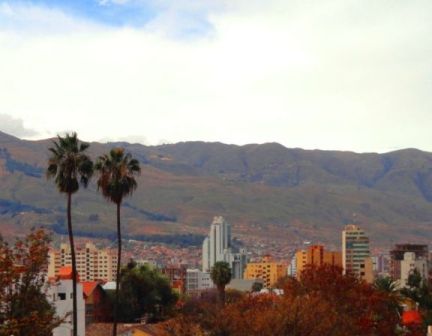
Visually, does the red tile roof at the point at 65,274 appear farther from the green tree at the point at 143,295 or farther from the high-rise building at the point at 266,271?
the high-rise building at the point at 266,271

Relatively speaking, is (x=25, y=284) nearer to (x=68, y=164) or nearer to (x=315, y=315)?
(x=68, y=164)

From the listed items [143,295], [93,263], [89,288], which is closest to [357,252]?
[93,263]

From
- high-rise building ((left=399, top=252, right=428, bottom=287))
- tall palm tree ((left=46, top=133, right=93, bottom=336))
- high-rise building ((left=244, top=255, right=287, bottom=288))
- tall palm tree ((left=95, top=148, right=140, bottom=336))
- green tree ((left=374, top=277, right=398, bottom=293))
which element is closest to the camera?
tall palm tree ((left=46, top=133, right=93, bottom=336))

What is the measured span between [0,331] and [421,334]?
28652mm

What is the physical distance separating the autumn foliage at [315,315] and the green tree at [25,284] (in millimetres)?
15921

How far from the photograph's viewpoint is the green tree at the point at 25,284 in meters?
20.1

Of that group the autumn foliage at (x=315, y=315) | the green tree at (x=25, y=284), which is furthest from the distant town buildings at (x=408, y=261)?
the green tree at (x=25, y=284)

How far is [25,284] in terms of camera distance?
21938 mm

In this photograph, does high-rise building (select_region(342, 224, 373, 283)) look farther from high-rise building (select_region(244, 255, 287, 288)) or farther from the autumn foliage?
the autumn foliage

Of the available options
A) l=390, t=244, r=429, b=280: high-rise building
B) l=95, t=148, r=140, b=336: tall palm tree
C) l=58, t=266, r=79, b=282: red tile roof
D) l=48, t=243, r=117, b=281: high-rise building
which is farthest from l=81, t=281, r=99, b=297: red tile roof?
l=390, t=244, r=429, b=280: high-rise building

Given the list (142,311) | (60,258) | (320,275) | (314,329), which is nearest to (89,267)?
(60,258)

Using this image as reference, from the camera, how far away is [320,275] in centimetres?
5153

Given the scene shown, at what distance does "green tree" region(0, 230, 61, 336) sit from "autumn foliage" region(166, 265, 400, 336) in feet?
52.2

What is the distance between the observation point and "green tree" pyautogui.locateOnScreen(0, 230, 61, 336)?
20.1 meters
